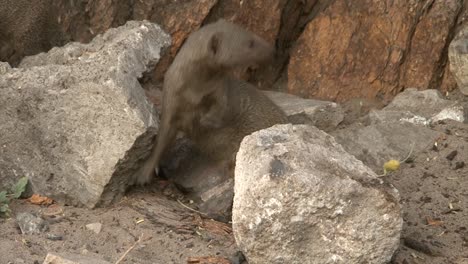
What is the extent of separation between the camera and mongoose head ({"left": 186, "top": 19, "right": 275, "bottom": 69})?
5.05m

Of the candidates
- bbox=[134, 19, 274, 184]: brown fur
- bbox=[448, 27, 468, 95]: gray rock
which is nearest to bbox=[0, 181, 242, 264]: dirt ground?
bbox=[134, 19, 274, 184]: brown fur

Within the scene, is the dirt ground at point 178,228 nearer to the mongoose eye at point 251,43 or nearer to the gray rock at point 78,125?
the gray rock at point 78,125

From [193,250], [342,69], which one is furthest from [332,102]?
[193,250]

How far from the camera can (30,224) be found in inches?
179

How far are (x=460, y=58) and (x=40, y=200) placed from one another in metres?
2.79

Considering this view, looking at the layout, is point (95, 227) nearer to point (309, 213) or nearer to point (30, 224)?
point (30, 224)

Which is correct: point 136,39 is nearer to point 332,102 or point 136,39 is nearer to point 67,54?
point 67,54

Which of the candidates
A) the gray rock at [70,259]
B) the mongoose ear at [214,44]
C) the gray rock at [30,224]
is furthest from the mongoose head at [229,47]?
the gray rock at [70,259]

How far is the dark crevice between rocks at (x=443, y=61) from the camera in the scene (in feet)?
19.6

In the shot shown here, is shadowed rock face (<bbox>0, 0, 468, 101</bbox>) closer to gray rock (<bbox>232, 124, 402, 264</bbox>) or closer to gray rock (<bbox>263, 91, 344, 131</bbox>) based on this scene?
gray rock (<bbox>263, 91, 344, 131</bbox>)

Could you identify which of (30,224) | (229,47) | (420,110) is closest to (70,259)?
(30,224)

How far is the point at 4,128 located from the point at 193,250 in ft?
4.06

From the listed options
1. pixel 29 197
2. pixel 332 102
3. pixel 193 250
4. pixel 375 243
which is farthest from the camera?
pixel 332 102

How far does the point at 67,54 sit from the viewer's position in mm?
5148
